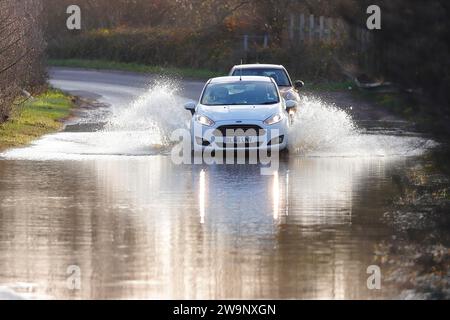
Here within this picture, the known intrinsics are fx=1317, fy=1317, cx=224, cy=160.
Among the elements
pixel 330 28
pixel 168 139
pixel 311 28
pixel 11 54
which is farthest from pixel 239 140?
pixel 311 28

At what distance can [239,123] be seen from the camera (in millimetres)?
24016

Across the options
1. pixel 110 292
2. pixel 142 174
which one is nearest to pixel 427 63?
pixel 142 174

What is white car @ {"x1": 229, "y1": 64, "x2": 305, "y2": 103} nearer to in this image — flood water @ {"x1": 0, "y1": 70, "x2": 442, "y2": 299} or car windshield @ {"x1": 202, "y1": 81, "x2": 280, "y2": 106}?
flood water @ {"x1": 0, "y1": 70, "x2": 442, "y2": 299}

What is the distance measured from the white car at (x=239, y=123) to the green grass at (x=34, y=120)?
4343 mm

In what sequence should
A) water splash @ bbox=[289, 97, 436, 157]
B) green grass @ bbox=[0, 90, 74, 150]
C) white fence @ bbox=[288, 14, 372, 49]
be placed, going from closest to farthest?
water splash @ bbox=[289, 97, 436, 157]
green grass @ bbox=[0, 90, 74, 150]
white fence @ bbox=[288, 14, 372, 49]

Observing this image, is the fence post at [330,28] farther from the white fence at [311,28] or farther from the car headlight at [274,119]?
the car headlight at [274,119]

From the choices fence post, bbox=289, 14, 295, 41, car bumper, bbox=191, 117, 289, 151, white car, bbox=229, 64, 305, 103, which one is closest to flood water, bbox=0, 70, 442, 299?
car bumper, bbox=191, 117, 289, 151

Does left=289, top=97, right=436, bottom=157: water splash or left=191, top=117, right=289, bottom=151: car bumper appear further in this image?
left=289, top=97, right=436, bottom=157: water splash

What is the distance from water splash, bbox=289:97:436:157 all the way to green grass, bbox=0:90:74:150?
19.2 feet

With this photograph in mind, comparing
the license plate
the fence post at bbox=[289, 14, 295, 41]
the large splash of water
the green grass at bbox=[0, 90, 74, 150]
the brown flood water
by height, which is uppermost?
the brown flood water

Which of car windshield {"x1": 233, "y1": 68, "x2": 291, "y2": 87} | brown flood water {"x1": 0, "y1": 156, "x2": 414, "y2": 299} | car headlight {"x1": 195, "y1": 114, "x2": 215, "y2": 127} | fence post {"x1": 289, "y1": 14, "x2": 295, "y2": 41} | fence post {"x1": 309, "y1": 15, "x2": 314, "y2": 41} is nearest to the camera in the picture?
brown flood water {"x1": 0, "y1": 156, "x2": 414, "y2": 299}

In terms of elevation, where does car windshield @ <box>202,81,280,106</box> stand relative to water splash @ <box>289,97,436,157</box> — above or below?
above

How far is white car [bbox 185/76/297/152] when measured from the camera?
24.0 m

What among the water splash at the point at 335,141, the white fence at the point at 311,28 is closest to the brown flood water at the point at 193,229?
the water splash at the point at 335,141
